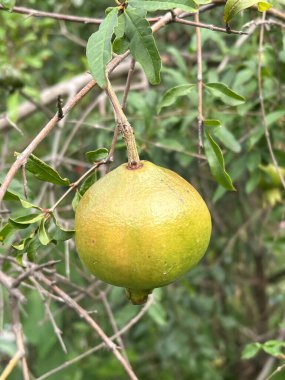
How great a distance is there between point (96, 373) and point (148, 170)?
247 cm

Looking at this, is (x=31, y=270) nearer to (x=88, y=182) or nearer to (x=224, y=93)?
Result: (x=88, y=182)

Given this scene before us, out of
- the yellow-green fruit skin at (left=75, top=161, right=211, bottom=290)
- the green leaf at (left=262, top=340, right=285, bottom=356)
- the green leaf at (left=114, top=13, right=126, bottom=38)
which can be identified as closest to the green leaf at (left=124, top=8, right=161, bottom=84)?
the green leaf at (left=114, top=13, right=126, bottom=38)

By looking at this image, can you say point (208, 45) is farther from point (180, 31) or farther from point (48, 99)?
point (48, 99)

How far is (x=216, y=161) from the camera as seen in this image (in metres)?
1.27

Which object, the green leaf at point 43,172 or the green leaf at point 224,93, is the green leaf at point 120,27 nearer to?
the green leaf at point 43,172

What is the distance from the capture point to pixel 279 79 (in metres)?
1.96

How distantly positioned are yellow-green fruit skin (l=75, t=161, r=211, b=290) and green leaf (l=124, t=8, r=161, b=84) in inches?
6.0

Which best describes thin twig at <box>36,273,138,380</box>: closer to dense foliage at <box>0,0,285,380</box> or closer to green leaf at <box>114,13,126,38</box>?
dense foliage at <box>0,0,285,380</box>

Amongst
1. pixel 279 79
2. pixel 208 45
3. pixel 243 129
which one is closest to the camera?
pixel 279 79

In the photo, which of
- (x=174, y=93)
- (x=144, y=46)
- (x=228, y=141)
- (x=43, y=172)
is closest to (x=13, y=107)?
(x=228, y=141)

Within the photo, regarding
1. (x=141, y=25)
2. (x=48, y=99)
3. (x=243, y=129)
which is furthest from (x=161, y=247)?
(x=48, y=99)

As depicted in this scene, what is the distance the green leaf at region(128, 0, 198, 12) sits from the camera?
3.38 feet

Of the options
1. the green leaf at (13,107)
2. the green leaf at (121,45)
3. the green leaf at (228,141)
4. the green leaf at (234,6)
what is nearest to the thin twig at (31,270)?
the green leaf at (121,45)

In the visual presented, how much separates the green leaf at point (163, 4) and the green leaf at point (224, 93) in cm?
34
